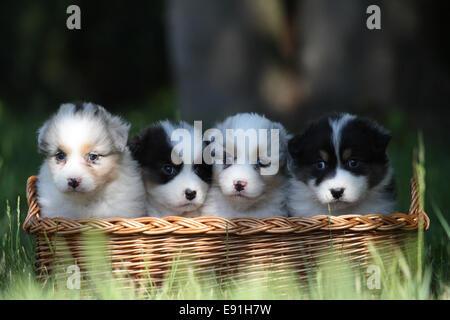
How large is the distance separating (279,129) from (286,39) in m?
5.17

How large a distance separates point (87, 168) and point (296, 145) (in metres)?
1.43

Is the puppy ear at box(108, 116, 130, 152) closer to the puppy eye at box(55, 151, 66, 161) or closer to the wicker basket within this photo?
the puppy eye at box(55, 151, 66, 161)

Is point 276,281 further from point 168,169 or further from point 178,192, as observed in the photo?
point 168,169

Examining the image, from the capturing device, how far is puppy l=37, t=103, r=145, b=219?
3809 mm

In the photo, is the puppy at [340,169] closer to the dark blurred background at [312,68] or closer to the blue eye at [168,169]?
the blue eye at [168,169]

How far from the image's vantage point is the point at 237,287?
11.6ft

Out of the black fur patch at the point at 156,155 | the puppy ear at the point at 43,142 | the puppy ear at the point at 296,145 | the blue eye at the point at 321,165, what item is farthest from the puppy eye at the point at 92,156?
the blue eye at the point at 321,165

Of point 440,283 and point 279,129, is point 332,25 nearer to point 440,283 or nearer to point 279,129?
point 279,129

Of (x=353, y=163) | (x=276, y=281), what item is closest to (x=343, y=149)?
(x=353, y=163)

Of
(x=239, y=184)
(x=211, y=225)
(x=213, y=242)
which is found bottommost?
(x=213, y=242)

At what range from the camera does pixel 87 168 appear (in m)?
3.81

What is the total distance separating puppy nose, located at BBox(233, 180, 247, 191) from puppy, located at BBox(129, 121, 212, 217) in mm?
261
